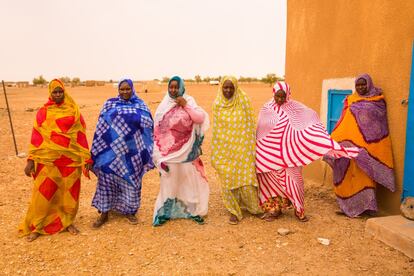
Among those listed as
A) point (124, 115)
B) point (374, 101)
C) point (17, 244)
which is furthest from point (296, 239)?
point (17, 244)

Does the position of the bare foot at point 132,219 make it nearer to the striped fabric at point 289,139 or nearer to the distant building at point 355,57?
the striped fabric at point 289,139

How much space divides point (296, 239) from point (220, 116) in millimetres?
1675

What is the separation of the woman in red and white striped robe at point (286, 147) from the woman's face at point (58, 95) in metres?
2.37

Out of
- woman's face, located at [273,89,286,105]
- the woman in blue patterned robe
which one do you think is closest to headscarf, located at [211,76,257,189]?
woman's face, located at [273,89,286,105]

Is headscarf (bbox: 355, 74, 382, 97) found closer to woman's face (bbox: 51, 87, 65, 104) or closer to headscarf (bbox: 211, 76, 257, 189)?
headscarf (bbox: 211, 76, 257, 189)

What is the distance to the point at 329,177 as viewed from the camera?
598cm

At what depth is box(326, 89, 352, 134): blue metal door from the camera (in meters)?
5.53

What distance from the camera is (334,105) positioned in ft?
18.8

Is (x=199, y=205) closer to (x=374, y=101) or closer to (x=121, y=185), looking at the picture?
(x=121, y=185)

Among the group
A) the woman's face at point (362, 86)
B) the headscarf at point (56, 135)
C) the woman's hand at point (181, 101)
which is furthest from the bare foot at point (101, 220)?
the woman's face at point (362, 86)

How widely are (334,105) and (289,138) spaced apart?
1672 mm

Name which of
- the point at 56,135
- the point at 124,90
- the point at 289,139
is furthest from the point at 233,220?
the point at 56,135

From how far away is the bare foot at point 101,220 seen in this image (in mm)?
4453

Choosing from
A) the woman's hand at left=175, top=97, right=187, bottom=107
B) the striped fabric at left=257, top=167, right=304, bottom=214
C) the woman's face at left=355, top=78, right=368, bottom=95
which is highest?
the woman's face at left=355, top=78, right=368, bottom=95
